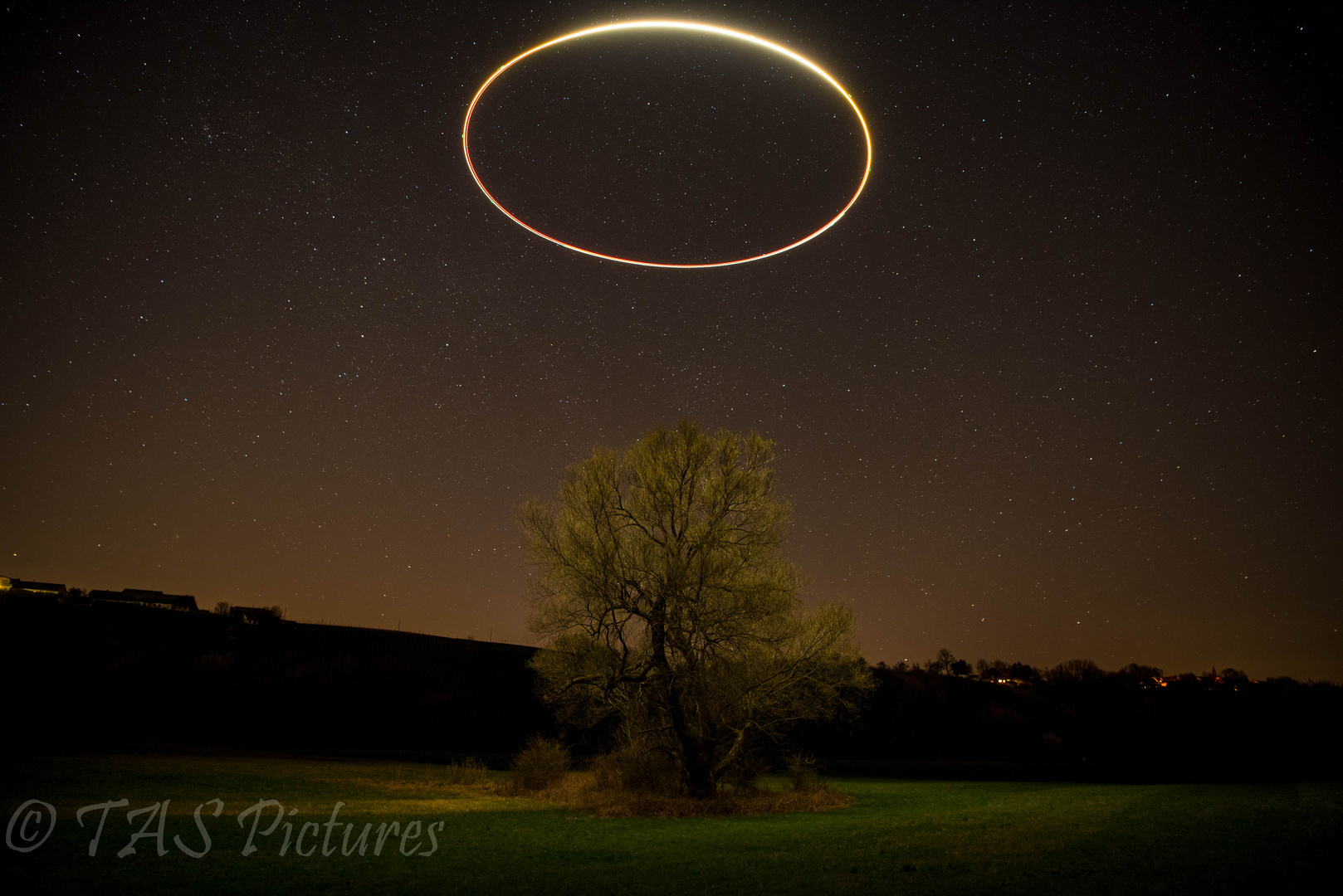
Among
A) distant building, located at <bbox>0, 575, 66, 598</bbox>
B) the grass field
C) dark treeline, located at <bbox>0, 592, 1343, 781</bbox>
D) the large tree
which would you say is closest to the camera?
the grass field

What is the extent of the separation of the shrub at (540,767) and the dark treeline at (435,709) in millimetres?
7783

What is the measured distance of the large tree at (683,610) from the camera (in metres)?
22.2

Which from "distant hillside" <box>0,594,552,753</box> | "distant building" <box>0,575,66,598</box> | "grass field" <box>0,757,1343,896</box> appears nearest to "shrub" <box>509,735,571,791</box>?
"grass field" <box>0,757,1343,896</box>

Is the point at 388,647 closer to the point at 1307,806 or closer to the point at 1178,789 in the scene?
the point at 1178,789

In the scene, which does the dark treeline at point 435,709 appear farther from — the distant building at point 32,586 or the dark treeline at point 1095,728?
the distant building at point 32,586

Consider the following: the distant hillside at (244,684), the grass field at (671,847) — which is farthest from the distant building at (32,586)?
the grass field at (671,847)

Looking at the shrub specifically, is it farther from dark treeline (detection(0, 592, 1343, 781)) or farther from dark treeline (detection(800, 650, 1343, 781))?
dark treeline (detection(800, 650, 1343, 781))

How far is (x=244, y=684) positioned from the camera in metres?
62.5

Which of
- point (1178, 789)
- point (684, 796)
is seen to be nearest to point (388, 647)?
point (684, 796)

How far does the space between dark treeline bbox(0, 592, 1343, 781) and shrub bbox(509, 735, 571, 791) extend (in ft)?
25.5

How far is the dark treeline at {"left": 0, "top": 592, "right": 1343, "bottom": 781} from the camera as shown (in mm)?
49469

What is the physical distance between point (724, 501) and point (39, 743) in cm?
3228

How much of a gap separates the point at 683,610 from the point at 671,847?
29.6ft

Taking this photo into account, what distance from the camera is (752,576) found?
2291 centimetres
